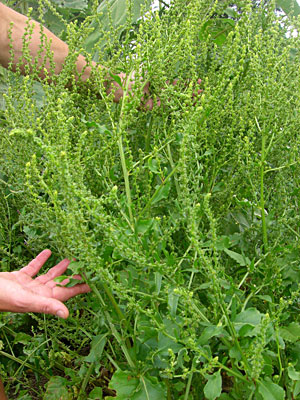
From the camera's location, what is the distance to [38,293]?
1.04 m

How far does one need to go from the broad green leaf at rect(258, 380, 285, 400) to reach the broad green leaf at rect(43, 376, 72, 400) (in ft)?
2.03

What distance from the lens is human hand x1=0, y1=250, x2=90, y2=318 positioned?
0.96m

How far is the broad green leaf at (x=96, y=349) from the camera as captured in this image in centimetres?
97

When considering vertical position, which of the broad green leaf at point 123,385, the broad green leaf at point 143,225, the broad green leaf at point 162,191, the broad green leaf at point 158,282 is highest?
the broad green leaf at point 162,191

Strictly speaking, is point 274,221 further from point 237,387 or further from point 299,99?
point 237,387

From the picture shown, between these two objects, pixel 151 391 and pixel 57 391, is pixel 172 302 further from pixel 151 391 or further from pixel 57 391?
pixel 57 391

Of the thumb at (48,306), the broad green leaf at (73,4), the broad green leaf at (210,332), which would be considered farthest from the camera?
the broad green leaf at (73,4)

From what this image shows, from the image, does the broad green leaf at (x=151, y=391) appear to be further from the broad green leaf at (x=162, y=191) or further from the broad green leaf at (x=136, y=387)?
the broad green leaf at (x=162, y=191)

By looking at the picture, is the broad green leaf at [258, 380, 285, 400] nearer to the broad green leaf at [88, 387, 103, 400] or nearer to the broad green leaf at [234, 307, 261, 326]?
the broad green leaf at [234, 307, 261, 326]

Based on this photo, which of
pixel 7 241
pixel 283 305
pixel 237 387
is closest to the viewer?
pixel 283 305

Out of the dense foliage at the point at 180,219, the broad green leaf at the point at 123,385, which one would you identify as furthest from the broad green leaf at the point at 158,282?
the broad green leaf at the point at 123,385

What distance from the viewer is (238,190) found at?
3.40 feet

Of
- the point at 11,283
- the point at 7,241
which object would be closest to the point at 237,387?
the point at 11,283

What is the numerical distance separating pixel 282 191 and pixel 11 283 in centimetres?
67
